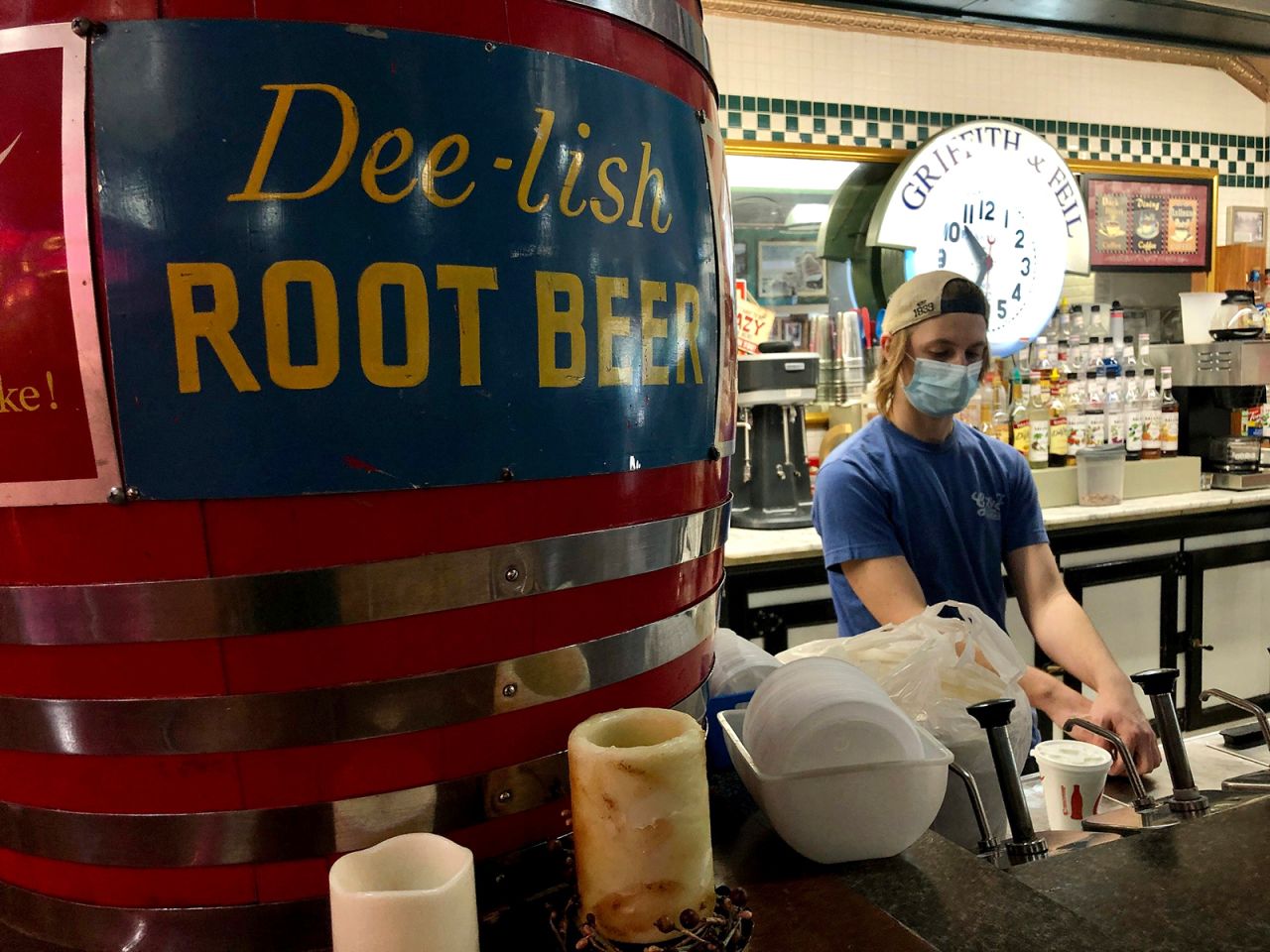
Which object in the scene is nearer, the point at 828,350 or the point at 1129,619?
the point at 1129,619

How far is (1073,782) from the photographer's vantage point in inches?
55.4

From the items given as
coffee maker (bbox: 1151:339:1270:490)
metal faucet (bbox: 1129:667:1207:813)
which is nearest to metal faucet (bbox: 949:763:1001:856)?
metal faucet (bbox: 1129:667:1207:813)

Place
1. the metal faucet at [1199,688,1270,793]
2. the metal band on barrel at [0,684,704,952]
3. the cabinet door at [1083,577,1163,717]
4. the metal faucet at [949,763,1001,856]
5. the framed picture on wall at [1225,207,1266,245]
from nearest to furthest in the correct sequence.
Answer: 1. the metal band on barrel at [0,684,704,952]
2. the metal faucet at [949,763,1001,856]
3. the metal faucet at [1199,688,1270,793]
4. the cabinet door at [1083,577,1163,717]
5. the framed picture on wall at [1225,207,1266,245]

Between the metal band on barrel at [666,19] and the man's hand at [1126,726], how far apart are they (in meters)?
1.55

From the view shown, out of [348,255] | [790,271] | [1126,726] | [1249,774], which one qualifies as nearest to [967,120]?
[790,271]

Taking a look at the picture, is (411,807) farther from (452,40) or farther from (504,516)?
(452,40)

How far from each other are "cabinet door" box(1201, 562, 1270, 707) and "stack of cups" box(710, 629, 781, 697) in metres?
3.74

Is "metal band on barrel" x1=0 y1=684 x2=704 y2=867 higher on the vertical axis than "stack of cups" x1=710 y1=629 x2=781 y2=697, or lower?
higher

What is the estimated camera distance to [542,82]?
2.29ft

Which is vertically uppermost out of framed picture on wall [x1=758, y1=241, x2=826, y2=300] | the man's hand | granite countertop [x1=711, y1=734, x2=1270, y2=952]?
framed picture on wall [x1=758, y1=241, x2=826, y2=300]

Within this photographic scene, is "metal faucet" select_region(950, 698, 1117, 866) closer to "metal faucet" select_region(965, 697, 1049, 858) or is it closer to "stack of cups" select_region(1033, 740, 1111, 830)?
"metal faucet" select_region(965, 697, 1049, 858)

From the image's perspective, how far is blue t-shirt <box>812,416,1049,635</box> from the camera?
2467 mm

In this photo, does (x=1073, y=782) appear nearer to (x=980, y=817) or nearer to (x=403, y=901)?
(x=980, y=817)

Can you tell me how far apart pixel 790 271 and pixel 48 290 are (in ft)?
13.3
